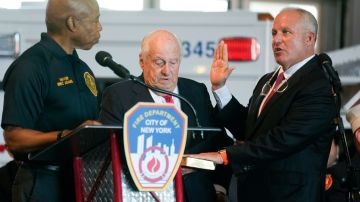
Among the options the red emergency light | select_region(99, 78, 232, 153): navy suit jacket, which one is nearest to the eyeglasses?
select_region(99, 78, 232, 153): navy suit jacket

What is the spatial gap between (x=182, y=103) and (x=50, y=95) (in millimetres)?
641

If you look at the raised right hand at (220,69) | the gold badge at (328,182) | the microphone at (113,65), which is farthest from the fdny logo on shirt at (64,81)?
the gold badge at (328,182)

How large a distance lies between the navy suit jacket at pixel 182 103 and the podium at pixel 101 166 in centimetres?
26

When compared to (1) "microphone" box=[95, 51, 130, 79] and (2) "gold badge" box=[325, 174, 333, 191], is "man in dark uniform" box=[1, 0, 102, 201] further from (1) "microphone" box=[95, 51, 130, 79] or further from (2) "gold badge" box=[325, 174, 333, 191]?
(2) "gold badge" box=[325, 174, 333, 191]

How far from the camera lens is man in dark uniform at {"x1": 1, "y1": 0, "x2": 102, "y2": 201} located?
4578 mm

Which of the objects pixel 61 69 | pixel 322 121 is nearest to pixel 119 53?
pixel 61 69

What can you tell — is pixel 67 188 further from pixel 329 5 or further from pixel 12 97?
pixel 329 5

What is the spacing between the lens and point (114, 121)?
14.7ft

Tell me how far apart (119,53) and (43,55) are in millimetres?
2068

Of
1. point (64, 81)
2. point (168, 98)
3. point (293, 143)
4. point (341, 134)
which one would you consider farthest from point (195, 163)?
point (64, 81)

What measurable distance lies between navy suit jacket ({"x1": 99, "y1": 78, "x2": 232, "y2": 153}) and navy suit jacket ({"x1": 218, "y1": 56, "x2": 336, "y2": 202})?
212 mm

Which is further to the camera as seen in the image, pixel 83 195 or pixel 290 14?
pixel 290 14

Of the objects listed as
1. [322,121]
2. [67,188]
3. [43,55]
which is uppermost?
[43,55]

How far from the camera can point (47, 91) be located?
4.68 metres
